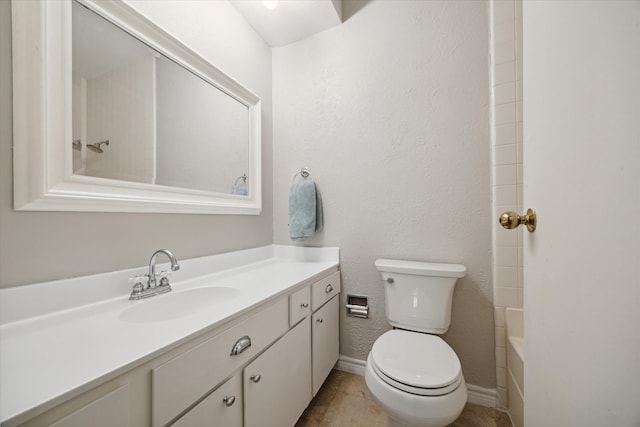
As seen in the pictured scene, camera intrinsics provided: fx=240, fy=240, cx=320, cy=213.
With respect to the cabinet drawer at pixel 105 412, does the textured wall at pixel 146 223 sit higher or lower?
higher

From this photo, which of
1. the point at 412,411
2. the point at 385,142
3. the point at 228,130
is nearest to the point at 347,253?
the point at 385,142

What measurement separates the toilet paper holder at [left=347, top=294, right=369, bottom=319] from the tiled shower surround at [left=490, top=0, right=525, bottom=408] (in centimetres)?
70

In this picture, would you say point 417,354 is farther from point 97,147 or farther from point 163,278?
point 97,147

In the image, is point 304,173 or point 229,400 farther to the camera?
point 304,173

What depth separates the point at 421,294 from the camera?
1281 mm

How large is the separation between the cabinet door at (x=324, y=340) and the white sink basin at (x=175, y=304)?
49 cm

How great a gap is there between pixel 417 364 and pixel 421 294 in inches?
15.5

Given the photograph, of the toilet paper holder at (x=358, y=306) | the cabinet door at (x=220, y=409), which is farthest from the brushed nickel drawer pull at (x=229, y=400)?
the toilet paper holder at (x=358, y=306)

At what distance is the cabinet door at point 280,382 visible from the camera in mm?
820

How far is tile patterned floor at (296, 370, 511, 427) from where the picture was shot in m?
1.20

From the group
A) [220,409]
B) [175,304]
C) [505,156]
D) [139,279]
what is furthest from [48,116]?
[505,156]

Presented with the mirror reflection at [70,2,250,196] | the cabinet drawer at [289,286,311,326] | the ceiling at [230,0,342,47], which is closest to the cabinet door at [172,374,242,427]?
the cabinet drawer at [289,286,311,326]

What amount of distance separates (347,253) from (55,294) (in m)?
1.33

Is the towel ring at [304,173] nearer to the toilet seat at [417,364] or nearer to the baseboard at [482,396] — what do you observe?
the toilet seat at [417,364]
